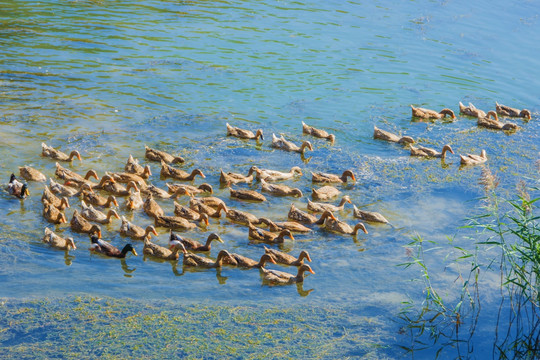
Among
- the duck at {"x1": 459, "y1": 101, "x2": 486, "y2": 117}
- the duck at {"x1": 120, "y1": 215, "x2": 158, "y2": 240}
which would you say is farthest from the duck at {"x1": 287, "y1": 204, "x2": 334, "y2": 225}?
the duck at {"x1": 459, "y1": 101, "x2": 486, "y2": 117}

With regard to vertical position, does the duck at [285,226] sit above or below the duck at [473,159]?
below

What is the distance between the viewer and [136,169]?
15.4m

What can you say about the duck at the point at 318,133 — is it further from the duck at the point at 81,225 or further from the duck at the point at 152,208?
the duck at the point at 81,225

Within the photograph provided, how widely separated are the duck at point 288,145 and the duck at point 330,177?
1551 mm

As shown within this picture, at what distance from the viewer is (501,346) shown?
1039cm

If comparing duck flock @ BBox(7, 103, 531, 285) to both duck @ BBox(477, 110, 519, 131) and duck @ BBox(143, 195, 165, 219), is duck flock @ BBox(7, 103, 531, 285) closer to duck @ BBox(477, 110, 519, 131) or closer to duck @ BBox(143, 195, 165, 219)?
duck @ BBox(143, 195, 165, 219)

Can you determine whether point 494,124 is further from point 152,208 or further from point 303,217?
point 152,208

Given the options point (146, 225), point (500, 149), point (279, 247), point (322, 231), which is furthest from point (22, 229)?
point (500, 149)

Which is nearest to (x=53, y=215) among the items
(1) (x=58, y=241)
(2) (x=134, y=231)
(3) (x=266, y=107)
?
(1) (x=58, y=241)

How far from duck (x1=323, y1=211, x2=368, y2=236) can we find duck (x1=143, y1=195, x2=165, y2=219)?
10.8ft

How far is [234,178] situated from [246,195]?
79cm

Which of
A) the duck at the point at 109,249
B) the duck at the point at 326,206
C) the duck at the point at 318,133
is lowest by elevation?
the duck at the point at 109,249

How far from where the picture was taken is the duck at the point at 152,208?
45.4 feet

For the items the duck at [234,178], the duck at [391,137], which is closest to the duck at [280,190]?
the duck at [234,178]
